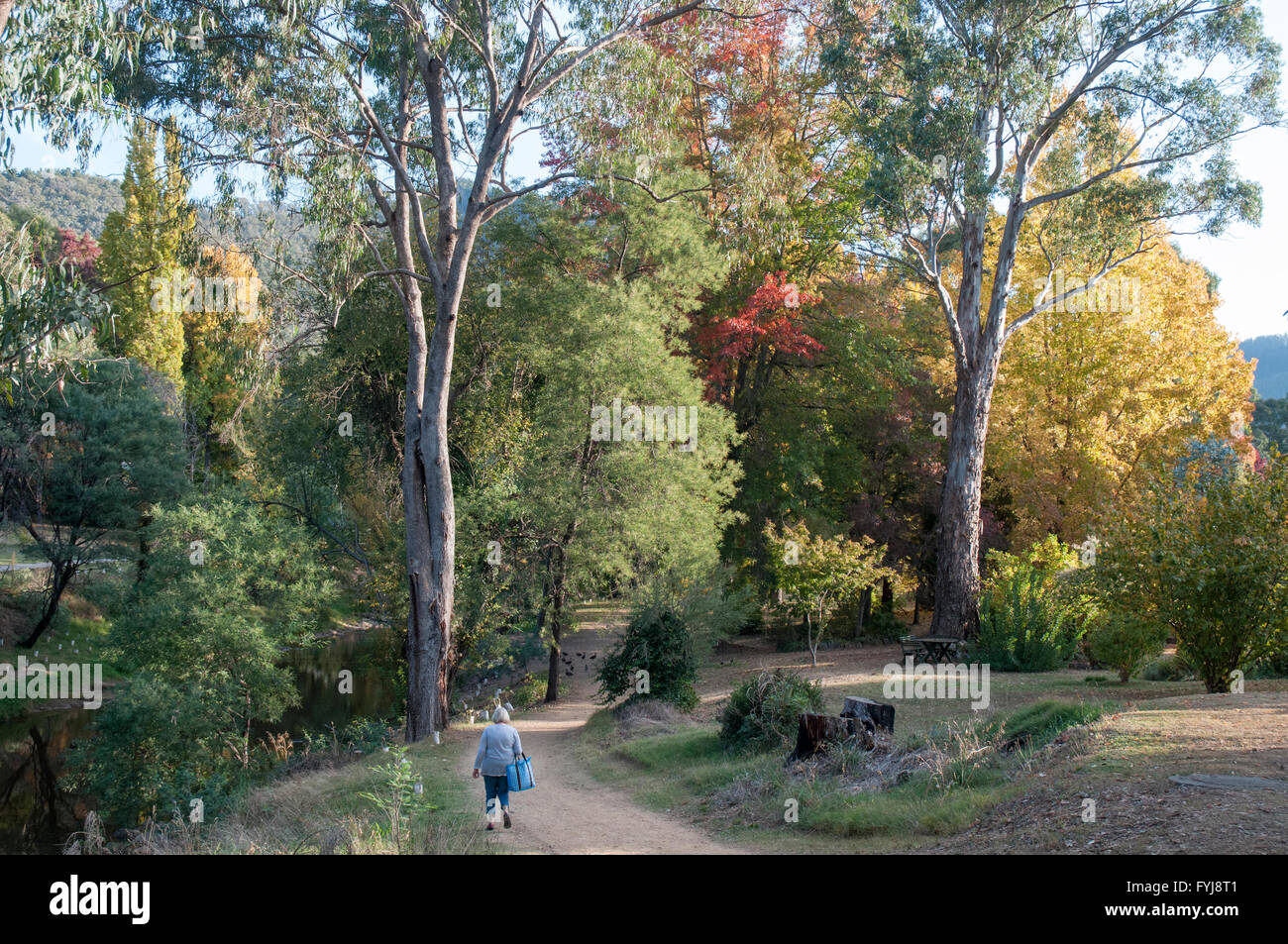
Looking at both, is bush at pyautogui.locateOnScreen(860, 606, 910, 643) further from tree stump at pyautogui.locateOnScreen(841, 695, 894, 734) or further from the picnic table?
tree stump at pyautogui.locateOnScreen(841, 695, 894, 734)

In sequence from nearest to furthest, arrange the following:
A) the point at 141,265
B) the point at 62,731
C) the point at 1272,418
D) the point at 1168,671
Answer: the point at 1168,671
the point at 62,731
the point at 141,265
the point at 1272,418

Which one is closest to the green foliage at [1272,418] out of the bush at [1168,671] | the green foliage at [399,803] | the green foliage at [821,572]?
Answer: the bush at [1168,671]

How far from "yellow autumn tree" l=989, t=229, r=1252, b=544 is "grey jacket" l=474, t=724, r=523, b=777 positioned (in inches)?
690

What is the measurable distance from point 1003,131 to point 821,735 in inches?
599

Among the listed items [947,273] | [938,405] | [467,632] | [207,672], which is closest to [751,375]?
[938,405]

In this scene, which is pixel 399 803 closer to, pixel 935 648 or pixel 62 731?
pixel 935 648

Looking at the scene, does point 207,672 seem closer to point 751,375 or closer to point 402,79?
point 402,79

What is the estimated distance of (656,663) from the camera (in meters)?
17.0

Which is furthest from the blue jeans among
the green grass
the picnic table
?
the picnic table

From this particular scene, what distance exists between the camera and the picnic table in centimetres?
1922

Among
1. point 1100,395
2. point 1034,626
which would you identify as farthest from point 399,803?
point 1100,395

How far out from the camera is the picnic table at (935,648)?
1922cm

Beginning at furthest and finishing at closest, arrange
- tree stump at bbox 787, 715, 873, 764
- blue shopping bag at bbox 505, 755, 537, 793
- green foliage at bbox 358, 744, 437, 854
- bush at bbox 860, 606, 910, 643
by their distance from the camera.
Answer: bush at bbox 860, 606, 910, 643, tree stump at bbox 787, 715, 873, 764, blue shopping bag at bbox 505, 755, 537, 793, green foliage at bbox 358, 744, 437, 854

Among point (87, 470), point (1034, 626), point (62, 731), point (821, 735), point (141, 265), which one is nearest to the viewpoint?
point (821, 735)
